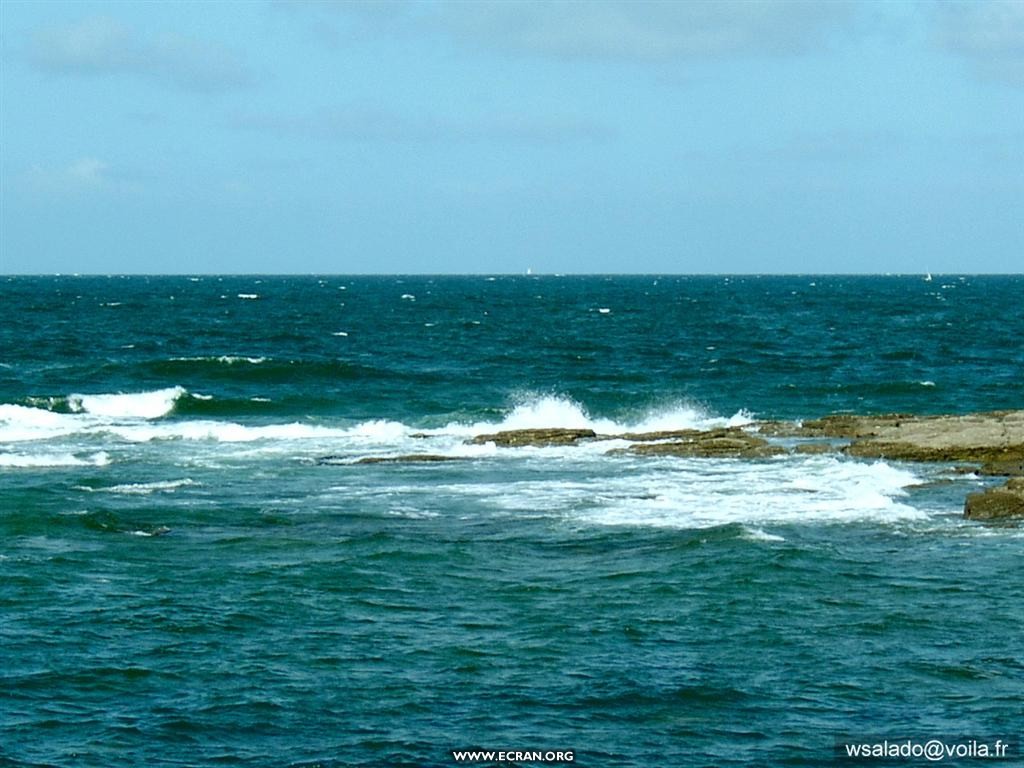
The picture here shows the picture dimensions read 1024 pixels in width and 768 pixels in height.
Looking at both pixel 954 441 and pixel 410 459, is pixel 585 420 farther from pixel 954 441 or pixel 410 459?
pixel 954 441

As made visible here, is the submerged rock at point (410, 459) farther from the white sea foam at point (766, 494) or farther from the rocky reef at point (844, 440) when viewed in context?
the white sea foam at point (766, 494)

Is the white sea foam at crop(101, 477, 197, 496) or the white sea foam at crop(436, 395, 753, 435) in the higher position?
the white sea foam at crop(436, 395, 753, 435)

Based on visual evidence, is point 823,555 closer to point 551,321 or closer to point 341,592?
point 341,592

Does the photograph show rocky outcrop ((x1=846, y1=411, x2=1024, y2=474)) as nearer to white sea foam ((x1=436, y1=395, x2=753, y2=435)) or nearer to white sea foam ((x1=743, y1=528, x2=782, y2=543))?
white sea foam ((x1=436, y1=395, x2=753, y2=435))

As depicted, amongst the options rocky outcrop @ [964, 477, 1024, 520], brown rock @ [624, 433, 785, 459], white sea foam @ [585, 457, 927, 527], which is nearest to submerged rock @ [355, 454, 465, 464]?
brown rock @ [624, 433, 785, 459]

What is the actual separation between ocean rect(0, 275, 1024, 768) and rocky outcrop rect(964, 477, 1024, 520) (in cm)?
50

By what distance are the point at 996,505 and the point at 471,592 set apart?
11.2 meters

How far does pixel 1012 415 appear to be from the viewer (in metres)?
40.2

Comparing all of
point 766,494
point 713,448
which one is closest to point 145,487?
point 766,494

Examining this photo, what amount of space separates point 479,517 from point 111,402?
27.4 m

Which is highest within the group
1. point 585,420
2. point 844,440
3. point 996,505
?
point 844,440

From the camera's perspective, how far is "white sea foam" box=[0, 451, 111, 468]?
3678cm

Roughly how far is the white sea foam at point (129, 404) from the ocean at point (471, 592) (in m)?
0.27

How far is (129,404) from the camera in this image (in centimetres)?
5259
